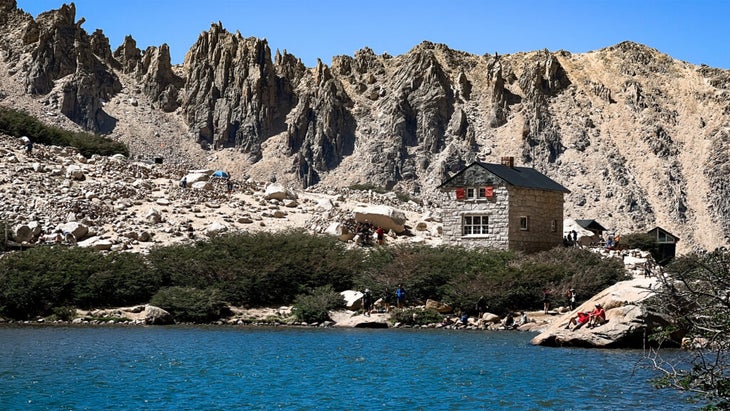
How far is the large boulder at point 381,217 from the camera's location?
50.9 meters

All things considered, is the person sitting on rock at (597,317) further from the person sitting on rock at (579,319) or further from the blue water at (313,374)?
the blue water at (313,374)

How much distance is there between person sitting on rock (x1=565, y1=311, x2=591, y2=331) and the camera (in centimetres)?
2973

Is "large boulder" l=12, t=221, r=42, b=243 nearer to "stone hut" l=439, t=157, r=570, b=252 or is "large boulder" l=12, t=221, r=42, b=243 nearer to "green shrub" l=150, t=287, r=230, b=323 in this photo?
"green shrub" l=150, t=287, r=230, b=323

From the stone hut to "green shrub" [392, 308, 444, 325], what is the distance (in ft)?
29.4

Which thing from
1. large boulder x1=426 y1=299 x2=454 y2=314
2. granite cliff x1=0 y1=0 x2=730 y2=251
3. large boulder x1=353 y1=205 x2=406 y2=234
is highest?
granite cliff x1=0 y1=0 x2=730 y2=251

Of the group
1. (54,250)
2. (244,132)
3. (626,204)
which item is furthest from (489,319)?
(244,132)

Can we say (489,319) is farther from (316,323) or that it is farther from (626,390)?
(626,390)

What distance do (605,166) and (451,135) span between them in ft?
67.3

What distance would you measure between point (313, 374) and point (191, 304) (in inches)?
Answer: 638

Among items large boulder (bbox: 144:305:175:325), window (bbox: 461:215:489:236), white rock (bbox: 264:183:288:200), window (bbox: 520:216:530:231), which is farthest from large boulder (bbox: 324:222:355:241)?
large boulder (bbox: 144:305:175:325)

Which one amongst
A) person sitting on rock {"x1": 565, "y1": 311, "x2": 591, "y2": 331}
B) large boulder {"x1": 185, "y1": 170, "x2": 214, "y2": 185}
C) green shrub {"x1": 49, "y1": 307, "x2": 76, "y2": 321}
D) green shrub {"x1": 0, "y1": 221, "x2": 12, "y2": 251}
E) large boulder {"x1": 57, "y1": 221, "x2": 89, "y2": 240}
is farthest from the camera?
large boulder {"x1": 185, "y1": 170, "x2": 214, "y2": 185}

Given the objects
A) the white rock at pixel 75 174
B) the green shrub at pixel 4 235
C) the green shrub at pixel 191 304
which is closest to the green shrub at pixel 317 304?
the green shrub at pixel 191 304

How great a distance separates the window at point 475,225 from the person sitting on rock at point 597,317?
56.9 feet

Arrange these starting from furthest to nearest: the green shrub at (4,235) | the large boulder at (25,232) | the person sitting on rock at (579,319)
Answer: the large boulder at (25,232) → the green shrub at (4,235) → the person sitting on rock at (579,319)
